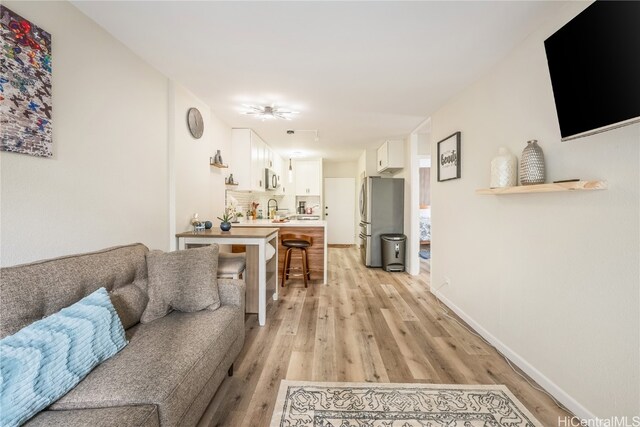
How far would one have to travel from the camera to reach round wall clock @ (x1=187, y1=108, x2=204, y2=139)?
9.47ft

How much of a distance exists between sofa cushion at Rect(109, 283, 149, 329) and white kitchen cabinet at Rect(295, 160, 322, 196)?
543 centimetres

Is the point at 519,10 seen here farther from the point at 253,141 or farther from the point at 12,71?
the point at 253,141

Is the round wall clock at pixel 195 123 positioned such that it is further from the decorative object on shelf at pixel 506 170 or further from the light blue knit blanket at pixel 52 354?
the decorative object on shelf at pixel 506 170

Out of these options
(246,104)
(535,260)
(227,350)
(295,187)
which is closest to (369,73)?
(246,104)

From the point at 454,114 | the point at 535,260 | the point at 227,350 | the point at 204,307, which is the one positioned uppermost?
the point at 454,114

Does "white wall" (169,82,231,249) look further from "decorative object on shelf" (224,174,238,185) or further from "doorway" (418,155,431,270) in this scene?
"doorway" (418,155,431,270)

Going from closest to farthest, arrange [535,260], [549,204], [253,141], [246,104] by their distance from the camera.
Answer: [549,204] → [535,260] → [246,104] → [253,141]

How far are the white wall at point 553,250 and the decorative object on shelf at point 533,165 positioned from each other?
2.7 inches

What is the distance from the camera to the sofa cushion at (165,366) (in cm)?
104

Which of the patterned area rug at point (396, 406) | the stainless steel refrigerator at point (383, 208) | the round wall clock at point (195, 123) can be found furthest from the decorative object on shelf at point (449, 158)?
the round wall clock at point (195, 123)

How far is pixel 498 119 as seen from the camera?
7.29ft

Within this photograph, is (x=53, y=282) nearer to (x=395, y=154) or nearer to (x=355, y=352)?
(x=355, y=352)

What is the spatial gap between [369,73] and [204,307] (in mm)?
2348

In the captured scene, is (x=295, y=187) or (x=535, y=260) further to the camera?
(x=295, y=187)
